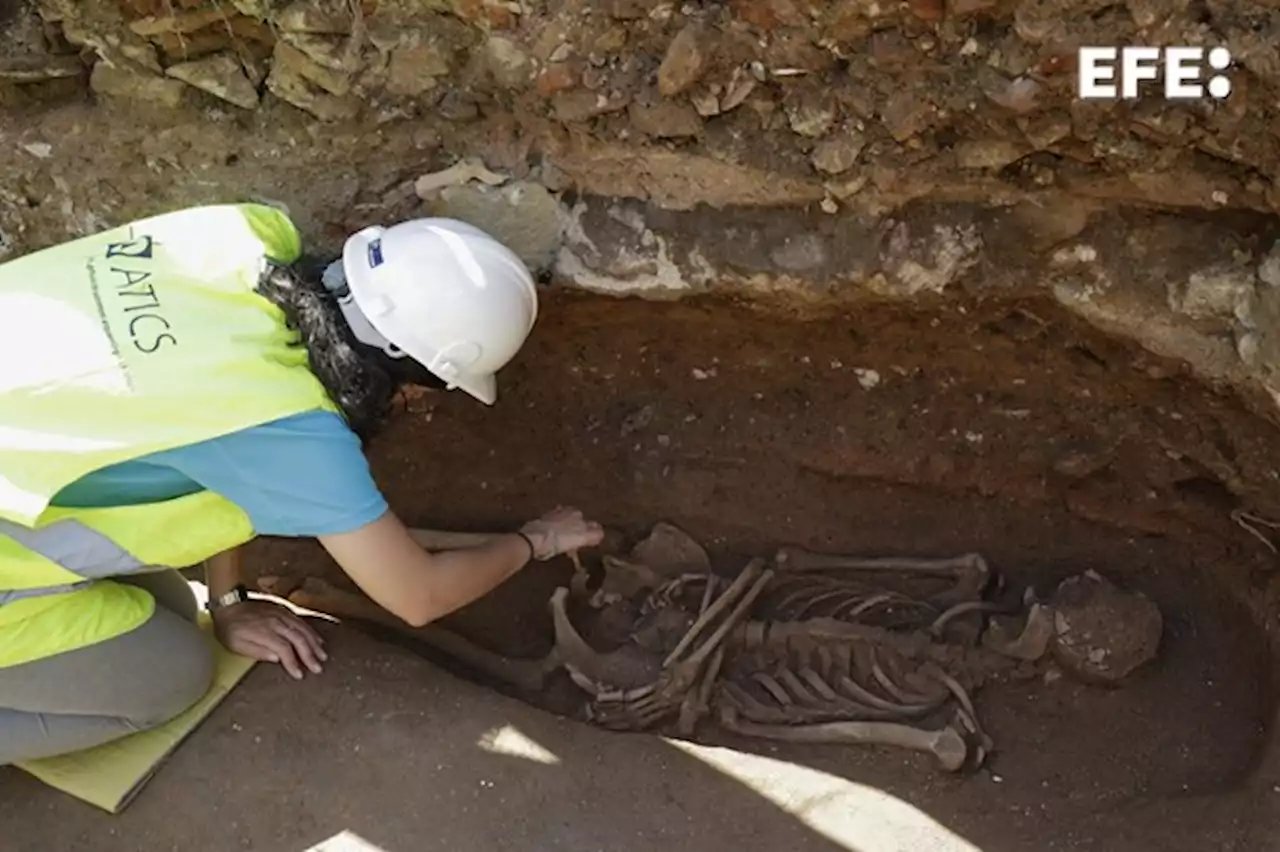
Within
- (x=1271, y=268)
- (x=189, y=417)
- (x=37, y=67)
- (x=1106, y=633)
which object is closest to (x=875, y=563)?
(x=1106, y=633)

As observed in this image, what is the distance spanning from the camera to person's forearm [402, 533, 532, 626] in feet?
8.48

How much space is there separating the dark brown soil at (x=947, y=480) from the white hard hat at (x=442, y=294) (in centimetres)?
48

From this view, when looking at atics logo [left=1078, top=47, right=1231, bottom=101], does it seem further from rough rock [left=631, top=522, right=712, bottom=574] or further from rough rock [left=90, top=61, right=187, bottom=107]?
rough rock [left=90, top=61, right=187, bottom=107]

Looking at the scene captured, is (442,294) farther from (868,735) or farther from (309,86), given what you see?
(868,735)

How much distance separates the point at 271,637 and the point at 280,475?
74cm

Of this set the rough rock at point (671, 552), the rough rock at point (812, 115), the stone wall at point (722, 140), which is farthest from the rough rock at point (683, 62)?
the rough rock at point (671, 552)

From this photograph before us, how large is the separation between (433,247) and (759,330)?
2.88ft

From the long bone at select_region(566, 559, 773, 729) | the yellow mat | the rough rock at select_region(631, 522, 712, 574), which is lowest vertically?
the long bone at select_region(566, 559, 773, 729)

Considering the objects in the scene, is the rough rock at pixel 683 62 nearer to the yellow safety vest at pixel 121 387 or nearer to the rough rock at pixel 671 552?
the yellow safety vest at pixel 121 387

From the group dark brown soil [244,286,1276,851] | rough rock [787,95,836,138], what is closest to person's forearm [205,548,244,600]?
dark brown soil [244,286,1276,851]

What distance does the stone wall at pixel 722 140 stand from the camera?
2.41 meters

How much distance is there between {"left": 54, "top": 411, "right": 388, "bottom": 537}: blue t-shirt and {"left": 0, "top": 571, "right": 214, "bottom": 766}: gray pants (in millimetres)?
401

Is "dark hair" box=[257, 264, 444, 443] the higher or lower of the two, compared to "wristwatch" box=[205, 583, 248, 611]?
higher

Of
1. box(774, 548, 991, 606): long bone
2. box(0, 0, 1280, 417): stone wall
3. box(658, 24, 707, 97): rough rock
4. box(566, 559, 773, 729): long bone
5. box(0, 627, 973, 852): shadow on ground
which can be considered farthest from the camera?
box(774, 548, 991, 606): long bone
